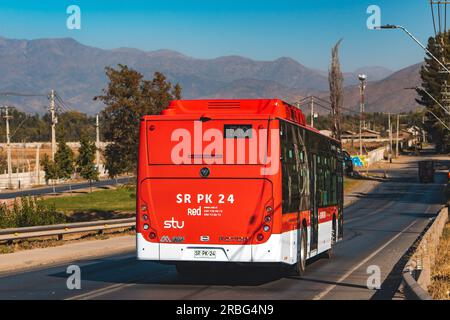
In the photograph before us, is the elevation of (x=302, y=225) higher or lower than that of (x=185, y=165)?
lower

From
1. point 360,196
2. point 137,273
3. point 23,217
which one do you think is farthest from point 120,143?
point 137,273

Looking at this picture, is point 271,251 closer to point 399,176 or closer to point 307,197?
point 307,197

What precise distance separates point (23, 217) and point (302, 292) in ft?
70.7

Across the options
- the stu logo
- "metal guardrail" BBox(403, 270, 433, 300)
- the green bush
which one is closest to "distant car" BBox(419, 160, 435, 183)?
the green bush

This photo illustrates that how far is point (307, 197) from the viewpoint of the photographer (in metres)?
19.4

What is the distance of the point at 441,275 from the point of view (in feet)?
57.5

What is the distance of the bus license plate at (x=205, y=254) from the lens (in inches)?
656

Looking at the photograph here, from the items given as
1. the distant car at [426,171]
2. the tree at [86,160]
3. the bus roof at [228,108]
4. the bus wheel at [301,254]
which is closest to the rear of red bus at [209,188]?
the bus roof at [228,108]

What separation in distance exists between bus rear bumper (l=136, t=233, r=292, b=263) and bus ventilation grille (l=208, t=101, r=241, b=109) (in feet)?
8.96

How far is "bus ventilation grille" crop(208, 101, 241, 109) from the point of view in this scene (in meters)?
17.4

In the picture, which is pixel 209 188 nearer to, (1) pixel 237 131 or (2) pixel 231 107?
(1) pixel 237 131

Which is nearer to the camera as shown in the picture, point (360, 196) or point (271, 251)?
point (271, 251)

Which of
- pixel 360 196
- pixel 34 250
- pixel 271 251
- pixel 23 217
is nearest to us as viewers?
pixel 271 251

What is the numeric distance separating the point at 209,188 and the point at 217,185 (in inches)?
6.4
